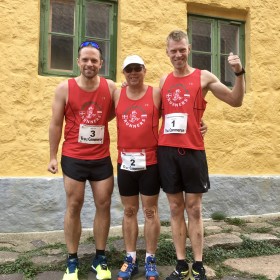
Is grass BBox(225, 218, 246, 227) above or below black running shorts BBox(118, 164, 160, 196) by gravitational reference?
→ below

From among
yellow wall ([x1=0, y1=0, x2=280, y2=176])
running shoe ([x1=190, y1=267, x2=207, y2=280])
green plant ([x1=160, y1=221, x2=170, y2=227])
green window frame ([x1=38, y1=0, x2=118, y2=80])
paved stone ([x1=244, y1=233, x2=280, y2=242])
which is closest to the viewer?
running shoe ([x1=190, y1=267, x2=207, y2=280])

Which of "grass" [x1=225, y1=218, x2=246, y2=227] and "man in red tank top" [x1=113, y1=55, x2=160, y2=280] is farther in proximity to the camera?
"grass" [x1=225, y1=218, x2=246, y2=227]

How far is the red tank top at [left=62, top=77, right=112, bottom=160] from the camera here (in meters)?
3.15

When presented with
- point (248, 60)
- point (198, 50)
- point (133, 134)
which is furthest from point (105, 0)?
point (133, 134)

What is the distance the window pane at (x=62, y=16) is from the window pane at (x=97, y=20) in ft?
0.68

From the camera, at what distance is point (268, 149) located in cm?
557

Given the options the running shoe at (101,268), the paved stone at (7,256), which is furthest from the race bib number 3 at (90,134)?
the paved stone at (7,256)

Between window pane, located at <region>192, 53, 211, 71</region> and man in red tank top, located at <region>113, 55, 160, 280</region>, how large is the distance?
2.66m

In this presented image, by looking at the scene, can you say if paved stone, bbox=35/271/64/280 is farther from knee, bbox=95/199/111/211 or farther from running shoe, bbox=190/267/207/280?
running shoe, bbox=190/267/207/280

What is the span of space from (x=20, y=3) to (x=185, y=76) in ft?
8.46

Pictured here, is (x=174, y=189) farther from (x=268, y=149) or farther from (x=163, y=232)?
(x=268, y=149)

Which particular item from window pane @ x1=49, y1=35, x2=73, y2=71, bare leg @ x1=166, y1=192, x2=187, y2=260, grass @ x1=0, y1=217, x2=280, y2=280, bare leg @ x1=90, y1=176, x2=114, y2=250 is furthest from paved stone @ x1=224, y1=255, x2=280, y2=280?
window pane @ x1=49, y1=35, x2=73, y2=71

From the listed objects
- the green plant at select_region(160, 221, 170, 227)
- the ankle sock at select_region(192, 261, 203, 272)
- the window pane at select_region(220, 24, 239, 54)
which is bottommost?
the green plant at select_region(160, 221, 170, 227)

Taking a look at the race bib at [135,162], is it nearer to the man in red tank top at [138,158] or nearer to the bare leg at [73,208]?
the man in red tank top at [138,158]
